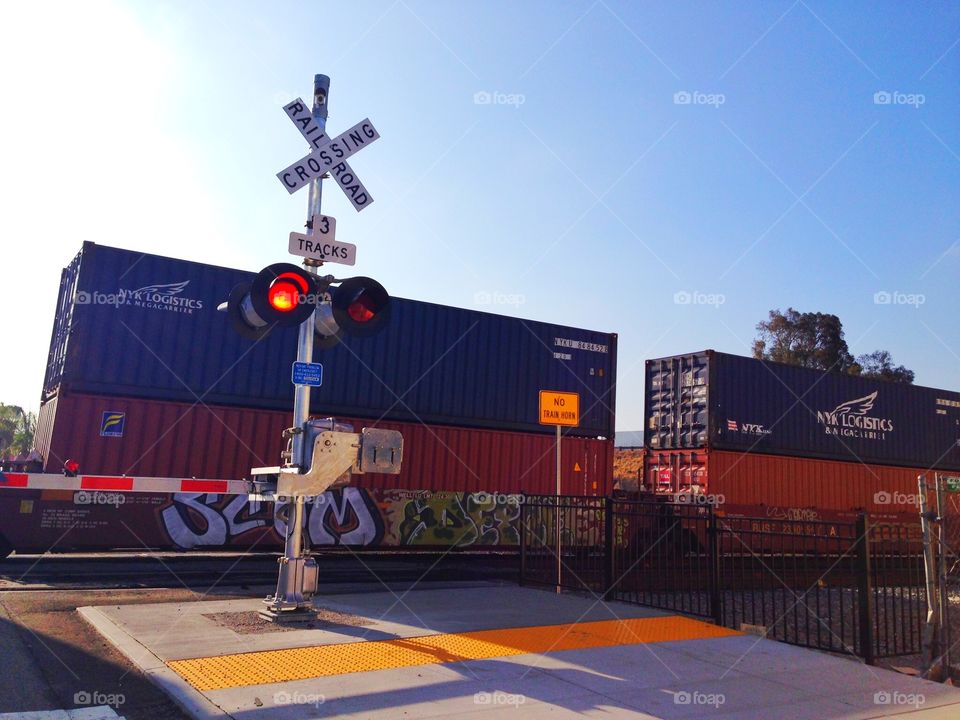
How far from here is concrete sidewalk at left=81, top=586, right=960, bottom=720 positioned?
4.86m

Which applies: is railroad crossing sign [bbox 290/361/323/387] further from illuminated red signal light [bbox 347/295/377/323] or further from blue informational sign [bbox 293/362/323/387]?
illuminated red signal light [bbox 347/295/377/323]

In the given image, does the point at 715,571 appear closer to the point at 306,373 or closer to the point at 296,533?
the point at 296,533

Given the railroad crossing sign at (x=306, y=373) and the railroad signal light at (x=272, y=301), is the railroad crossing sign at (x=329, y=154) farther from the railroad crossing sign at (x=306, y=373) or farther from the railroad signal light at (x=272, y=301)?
the railroad crossing sign at (x=306, y=373)

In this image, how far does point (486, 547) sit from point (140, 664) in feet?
35.3

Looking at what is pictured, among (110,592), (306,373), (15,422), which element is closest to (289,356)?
(110,592)

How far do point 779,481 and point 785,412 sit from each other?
5.96ft

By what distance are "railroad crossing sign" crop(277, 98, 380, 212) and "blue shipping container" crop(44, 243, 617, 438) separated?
Answer: 6.47m

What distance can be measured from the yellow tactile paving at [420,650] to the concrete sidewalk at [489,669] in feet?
0.05

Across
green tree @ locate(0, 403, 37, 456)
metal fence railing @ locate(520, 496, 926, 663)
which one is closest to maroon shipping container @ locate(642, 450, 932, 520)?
metal fence railing @ locate(520, 496, 926, 663)

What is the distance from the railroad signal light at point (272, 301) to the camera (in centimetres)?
659

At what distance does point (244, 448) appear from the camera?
1327 centimetres

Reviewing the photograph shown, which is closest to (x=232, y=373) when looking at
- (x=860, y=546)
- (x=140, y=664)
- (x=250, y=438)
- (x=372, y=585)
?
(x=250, y=438)

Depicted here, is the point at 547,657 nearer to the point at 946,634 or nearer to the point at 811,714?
the point at 811,714

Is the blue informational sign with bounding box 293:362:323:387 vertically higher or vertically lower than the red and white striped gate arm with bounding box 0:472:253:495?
higher
